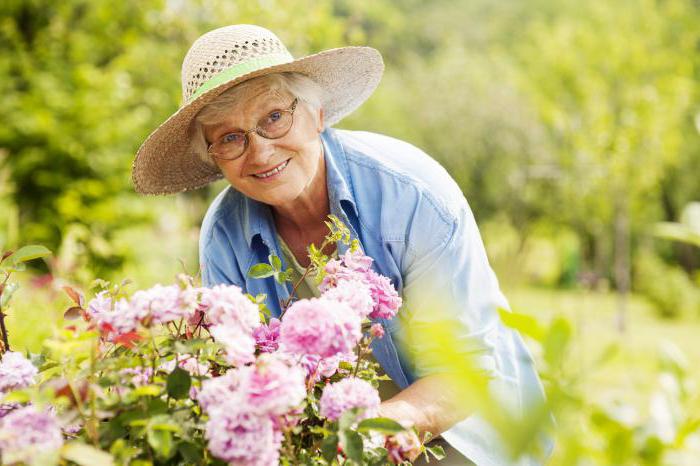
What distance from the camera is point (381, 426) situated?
1.03 m

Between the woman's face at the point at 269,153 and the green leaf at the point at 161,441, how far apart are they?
1005 mm

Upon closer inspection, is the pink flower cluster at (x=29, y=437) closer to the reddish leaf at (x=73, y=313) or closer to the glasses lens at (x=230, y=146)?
the reddish leaf at (x=73, y=313)

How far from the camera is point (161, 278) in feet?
18.8

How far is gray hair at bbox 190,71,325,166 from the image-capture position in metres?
1.86

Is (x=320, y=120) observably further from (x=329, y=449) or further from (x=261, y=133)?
(x=329, y=449)

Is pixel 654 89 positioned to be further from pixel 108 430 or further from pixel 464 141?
pixel 108 430

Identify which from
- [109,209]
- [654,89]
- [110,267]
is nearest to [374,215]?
[110,267]

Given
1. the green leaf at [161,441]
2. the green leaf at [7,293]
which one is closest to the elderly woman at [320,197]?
the green leaf at [7,293]

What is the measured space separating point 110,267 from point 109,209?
739 mm

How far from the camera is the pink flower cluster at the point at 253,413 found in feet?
3.06

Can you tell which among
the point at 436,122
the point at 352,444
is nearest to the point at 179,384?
the point at 352,444

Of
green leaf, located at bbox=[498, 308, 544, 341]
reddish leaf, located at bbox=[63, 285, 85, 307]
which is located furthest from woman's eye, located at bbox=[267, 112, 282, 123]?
green leaf, located at bbox=[498, 308, 544, 341]

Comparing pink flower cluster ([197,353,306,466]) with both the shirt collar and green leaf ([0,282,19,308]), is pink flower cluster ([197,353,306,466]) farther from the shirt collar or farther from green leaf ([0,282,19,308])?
the shirt collar

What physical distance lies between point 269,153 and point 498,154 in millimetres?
16508
